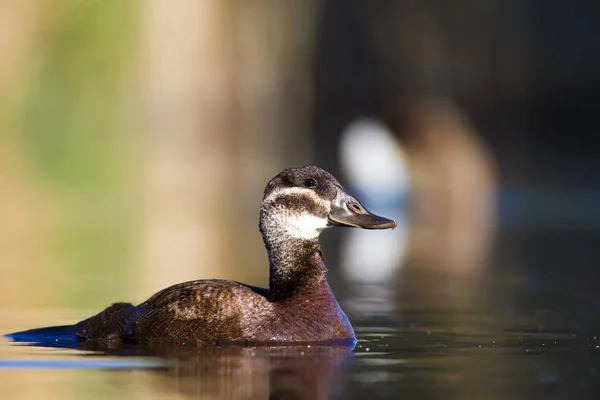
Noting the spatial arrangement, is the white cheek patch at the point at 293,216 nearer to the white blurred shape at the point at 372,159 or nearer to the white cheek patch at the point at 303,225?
the white cheek patch at the point at 303,225

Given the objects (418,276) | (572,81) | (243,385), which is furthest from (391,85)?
(243,385)

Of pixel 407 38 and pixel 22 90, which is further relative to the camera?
pixel 22 90

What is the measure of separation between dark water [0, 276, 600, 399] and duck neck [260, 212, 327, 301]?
1.58 ft

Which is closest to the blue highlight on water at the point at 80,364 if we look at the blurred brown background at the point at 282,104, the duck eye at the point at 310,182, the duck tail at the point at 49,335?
the duck tail at the point at 49,335

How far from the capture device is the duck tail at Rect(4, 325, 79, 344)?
7660 millimetres

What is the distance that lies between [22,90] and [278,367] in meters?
23.8

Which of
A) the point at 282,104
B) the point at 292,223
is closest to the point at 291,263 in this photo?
the point at 292,223

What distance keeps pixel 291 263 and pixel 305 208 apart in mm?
334

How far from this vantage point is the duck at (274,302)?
7309mm

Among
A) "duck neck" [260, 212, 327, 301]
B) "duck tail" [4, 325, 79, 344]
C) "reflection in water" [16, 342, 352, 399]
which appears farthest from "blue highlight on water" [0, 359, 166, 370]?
"duck neck" [260, 212, 327, 301]

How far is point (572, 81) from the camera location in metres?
26.8

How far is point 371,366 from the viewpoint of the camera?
22.0ft

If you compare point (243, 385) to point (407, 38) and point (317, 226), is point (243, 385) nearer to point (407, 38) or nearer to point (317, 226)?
point (317, 226)

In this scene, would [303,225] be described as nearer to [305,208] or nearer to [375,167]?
[305,208]
